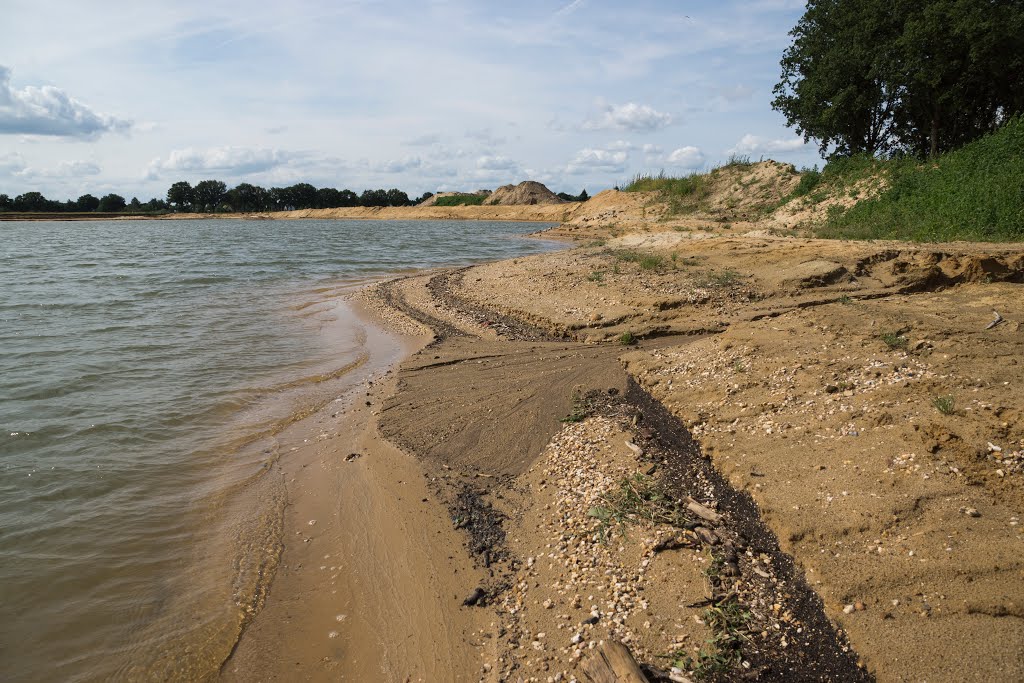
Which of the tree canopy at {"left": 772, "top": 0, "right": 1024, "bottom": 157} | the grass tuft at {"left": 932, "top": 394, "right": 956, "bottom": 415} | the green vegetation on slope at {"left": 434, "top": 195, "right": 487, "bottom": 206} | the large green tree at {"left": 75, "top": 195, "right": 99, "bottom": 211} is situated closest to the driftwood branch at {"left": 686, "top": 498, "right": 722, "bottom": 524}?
the grass tuft at {"left": 932, "top": 394, "right": 956, "bottom": 415}

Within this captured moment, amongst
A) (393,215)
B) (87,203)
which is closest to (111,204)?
(87,203)

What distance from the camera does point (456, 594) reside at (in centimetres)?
408

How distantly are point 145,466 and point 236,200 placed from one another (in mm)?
95708

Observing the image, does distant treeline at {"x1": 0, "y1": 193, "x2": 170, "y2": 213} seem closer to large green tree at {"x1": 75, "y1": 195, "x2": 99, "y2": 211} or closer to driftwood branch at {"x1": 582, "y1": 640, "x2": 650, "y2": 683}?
large green tree at {"x1": 75, "y1": 195, "x2": 99, "y2": 211}

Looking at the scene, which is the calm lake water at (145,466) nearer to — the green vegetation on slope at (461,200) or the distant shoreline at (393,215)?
the distant shoreline at (393,215)

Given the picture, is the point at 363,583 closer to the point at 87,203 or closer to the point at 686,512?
the point at 686,512

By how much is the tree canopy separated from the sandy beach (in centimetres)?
1457

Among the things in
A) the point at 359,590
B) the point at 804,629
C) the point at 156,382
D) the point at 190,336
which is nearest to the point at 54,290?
the point at 190,336

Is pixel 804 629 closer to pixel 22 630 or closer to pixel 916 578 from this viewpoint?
pixel 916 578

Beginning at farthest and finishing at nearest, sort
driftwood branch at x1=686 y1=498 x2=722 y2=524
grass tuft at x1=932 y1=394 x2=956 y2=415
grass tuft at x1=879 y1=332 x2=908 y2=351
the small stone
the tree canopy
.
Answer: the tree canopy, grass tuft at x1=879 y1=332 x2=908 y2=351, grass tuft at x1=932 y1=394 x2=956 y2=415, driftwood branch at x1=686 y1=498 x2=722 y2=524, the small stone

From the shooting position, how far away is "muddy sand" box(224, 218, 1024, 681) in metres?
3.32

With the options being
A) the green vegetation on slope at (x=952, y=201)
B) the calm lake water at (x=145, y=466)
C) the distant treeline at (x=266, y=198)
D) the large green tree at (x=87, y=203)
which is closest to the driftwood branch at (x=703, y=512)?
the calm lake water at (x=145, y=466)

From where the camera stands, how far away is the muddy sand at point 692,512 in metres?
3.32

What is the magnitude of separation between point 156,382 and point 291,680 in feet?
22.1
